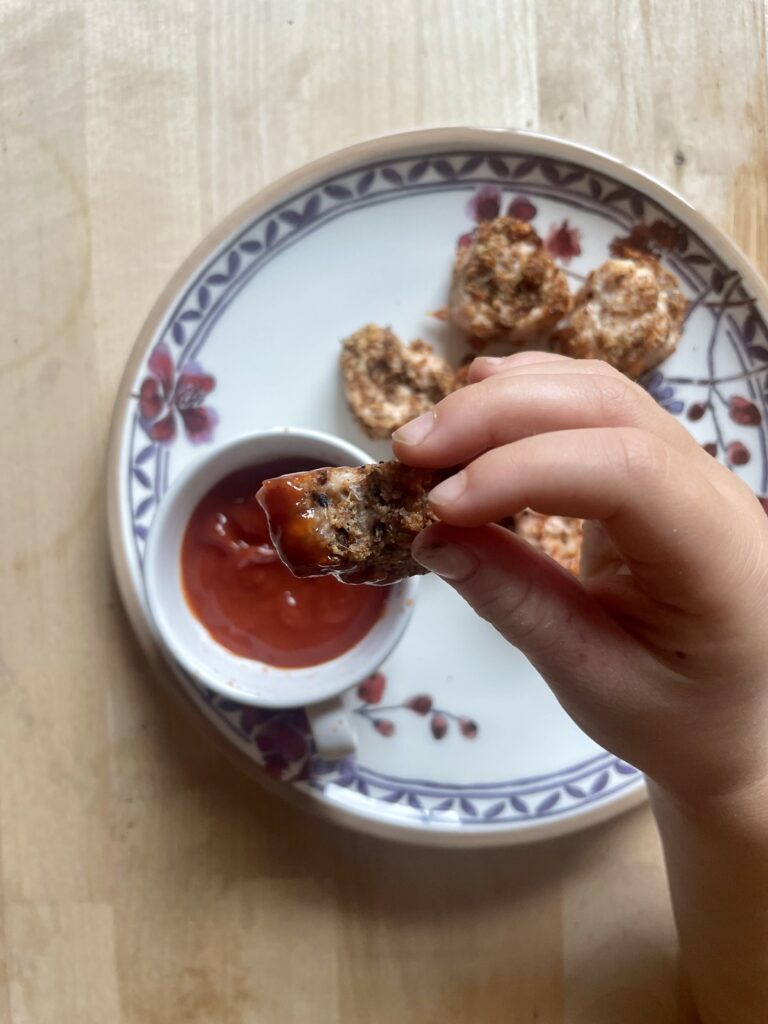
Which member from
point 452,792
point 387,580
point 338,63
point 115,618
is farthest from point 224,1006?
point 338,63

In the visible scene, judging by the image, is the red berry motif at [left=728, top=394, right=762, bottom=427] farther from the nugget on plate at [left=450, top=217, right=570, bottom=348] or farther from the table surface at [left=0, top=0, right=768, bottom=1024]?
the table surface at [left=0, top=0, right=768, bottom=1024]

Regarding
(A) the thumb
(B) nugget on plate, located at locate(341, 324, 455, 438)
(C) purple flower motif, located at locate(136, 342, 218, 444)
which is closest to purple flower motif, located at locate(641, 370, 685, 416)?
(B) nugget on plate, located at locate(341, 324, 455, 438)

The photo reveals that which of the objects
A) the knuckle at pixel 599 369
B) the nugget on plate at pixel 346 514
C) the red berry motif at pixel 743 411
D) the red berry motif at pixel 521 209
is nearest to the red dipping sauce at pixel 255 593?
the nugget on plate at pixel 346 514

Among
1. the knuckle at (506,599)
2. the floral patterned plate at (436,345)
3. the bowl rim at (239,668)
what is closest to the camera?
the knuckle at (506,599)

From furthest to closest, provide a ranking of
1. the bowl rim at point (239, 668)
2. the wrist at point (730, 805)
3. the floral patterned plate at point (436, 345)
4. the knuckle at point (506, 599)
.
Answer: the floral patterned plate at point (436, 345)
the bowl rim at point (239, 668)
the wrist at point (730, 805)
the knuckle at point (506, 599)

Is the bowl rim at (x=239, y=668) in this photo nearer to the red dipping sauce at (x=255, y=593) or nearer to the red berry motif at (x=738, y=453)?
the red dipping sauce at (x=255, y=593)

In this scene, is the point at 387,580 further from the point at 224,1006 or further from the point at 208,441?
the point at 224,1006
